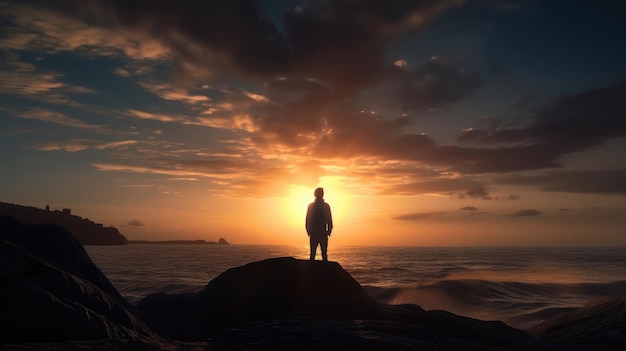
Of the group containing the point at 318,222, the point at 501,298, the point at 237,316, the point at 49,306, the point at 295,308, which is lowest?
the point at 501,298

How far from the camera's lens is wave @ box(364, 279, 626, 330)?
12.9 m

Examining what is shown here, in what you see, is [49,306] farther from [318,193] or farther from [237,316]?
[318,193]

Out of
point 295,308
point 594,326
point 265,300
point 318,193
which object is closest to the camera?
point 594,326

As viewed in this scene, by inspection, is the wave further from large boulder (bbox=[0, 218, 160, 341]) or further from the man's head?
large boulder (bbox=[0, 218, 160, 341])

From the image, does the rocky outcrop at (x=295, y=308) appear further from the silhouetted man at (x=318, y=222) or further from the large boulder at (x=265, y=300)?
the silhouetted man at (x=318, y=222)

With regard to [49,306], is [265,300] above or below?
below

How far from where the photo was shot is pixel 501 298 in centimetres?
1587

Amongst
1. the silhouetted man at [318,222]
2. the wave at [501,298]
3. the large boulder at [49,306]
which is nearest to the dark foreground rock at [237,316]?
the large boulder at [49,306]

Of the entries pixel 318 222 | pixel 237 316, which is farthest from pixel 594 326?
pixel 318 222

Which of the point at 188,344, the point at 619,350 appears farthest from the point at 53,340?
the point at 619,350

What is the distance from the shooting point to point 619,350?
4.53m

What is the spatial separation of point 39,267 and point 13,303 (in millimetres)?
779

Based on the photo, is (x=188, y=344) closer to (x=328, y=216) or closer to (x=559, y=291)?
(x=328, y=216)

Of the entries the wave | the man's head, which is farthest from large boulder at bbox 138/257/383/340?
the wave
